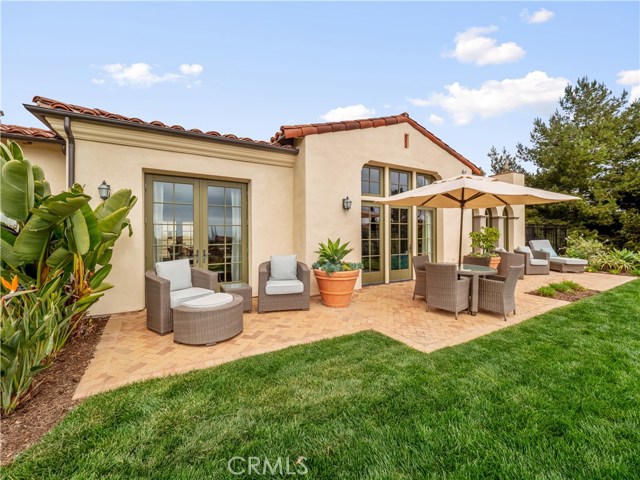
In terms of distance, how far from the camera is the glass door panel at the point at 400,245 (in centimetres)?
887

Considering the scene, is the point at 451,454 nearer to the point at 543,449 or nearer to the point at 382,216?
the point at 543,449

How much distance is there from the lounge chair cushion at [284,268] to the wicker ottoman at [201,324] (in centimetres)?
191

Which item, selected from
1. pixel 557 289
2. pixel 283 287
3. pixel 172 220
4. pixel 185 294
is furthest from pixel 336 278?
pixel 557 289

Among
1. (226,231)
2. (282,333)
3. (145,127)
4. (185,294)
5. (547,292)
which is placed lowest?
(282,333)

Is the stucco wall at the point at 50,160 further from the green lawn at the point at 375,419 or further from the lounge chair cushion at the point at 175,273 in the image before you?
the green lawn at the point at 375,419

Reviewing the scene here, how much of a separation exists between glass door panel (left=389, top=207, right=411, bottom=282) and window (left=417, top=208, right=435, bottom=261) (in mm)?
614

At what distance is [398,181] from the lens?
9.16m

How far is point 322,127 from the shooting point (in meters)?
7.15

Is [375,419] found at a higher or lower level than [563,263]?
lower

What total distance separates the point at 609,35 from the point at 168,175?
12179mm

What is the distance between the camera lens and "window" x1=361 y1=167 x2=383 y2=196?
844 cm

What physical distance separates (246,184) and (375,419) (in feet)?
20.3

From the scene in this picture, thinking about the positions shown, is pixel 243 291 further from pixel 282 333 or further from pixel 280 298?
pixel 282 333

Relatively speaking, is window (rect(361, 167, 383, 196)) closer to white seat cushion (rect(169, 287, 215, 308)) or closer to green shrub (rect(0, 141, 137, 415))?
white seat cushion (rect(169, 287, 215, 308))
